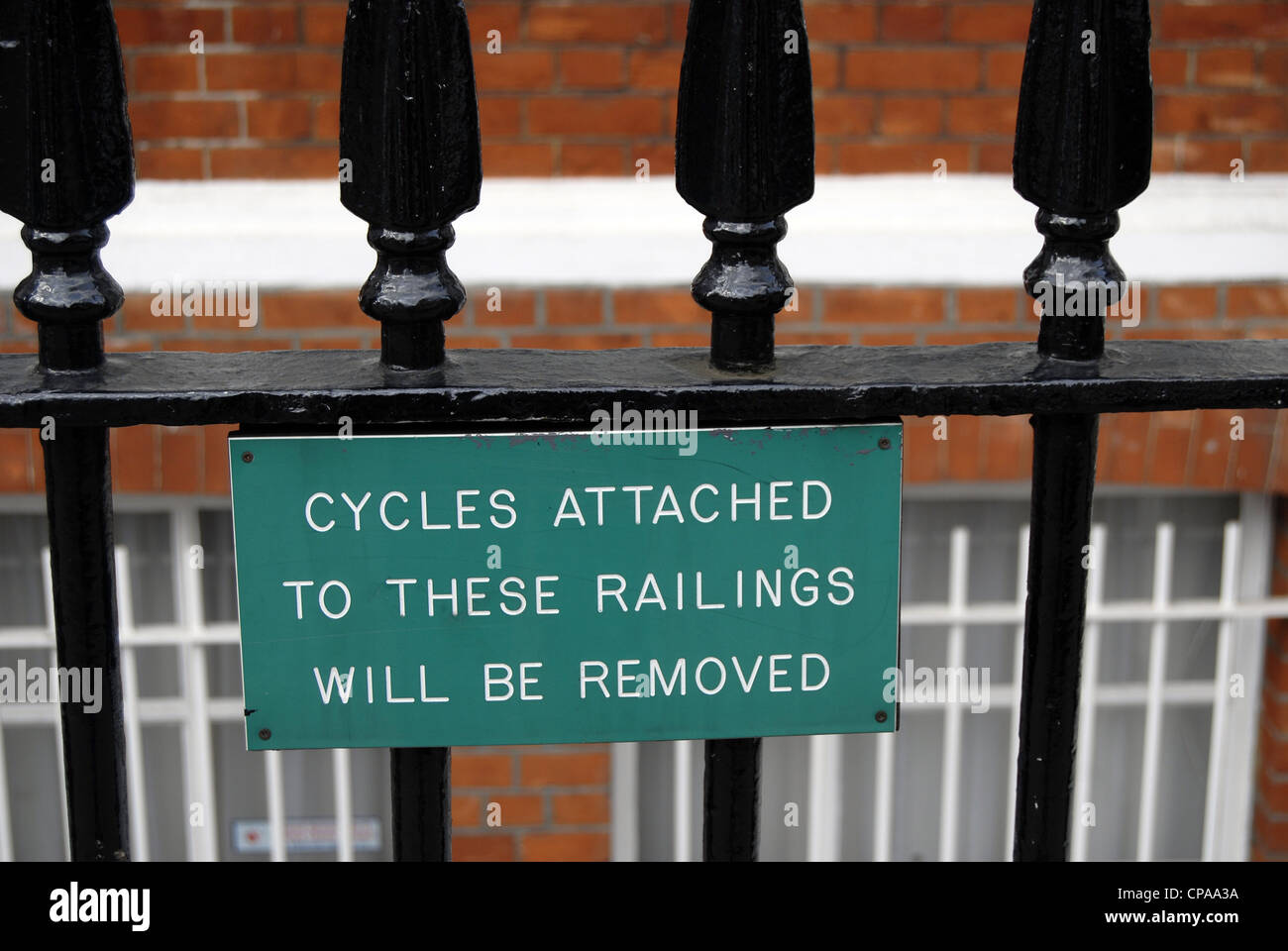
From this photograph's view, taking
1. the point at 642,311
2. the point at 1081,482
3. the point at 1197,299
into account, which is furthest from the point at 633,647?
the point at 1197,299

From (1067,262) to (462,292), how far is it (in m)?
0.49

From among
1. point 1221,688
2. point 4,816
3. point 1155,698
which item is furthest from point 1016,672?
point 4,816

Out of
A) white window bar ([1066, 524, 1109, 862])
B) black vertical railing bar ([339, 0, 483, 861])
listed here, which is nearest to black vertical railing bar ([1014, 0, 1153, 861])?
black vertical railing bar ([339, 0, 483, 861])

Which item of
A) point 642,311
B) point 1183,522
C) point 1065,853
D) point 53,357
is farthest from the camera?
point 1183,522

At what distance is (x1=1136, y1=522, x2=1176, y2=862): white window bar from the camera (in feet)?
11.0

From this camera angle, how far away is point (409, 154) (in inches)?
41.9

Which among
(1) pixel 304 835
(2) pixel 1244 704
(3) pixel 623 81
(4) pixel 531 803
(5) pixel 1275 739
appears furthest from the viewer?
(1) pixel 304 835

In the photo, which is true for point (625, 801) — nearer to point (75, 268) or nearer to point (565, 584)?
point (565, 584)

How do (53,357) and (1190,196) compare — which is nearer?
(53,357)

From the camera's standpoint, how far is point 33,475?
9.53 ft

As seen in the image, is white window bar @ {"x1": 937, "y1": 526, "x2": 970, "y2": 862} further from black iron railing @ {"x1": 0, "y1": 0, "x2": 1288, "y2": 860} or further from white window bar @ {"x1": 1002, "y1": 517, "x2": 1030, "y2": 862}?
black iron railing @ {"x1": 0, "y1": 0, "x2": 1288, "y2": 860}
